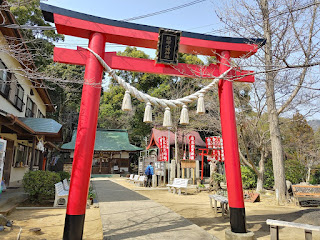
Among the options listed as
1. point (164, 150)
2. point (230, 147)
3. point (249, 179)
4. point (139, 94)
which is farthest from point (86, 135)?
point (164, 150)

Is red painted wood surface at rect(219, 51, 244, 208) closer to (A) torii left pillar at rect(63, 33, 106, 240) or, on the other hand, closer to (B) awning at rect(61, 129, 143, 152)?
(A) torii left pillar at rect(63, 33, 106, 240)

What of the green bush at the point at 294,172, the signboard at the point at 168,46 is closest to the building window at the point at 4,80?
the signboard at the point at 168,46

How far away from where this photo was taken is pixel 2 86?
9.37 meters

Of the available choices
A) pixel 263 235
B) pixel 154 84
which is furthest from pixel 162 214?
pixel 154 84

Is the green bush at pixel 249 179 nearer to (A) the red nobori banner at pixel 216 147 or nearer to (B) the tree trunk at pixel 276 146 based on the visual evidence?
(A) the red nobori banner at pixel 216 147

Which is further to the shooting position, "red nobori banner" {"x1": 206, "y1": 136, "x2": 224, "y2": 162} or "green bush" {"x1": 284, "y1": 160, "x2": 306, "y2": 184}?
"red nobori banner" {"x1": 206, "y1": 136, "x2": 224, "y2": 162}

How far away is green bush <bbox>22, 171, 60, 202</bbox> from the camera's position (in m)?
7.67

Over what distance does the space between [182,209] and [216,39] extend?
18.5 feet

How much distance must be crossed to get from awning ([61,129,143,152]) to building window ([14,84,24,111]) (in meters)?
12.4

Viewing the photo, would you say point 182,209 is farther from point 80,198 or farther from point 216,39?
point 216,39

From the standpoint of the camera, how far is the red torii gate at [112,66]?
390cm

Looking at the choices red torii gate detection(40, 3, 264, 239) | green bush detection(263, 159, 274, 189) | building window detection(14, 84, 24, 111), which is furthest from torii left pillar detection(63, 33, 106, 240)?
green bush detection(263, 159, 274, 189)

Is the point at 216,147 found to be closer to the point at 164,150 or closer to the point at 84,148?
the point at 164,150

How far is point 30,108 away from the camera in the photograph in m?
14.7
